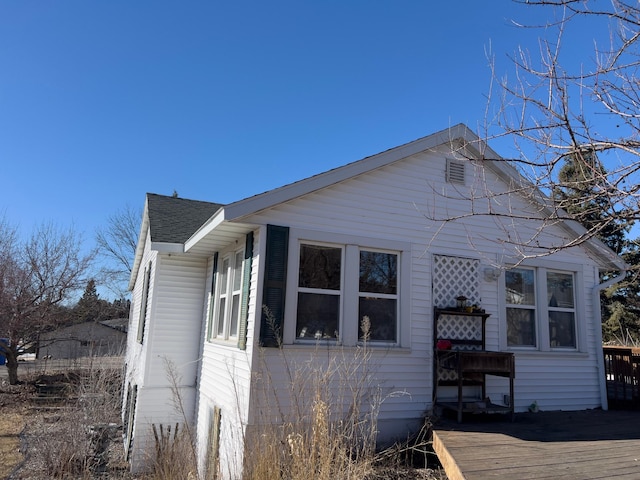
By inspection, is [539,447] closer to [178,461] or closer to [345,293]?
[345,293]

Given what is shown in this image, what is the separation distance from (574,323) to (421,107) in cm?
459

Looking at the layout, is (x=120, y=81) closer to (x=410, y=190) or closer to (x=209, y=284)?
(x=209, y=284)

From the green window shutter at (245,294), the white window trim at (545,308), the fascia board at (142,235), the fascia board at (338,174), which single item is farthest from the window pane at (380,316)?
the fascia board at (142,235)

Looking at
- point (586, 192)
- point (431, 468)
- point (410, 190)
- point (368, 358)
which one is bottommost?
point (431, 468)

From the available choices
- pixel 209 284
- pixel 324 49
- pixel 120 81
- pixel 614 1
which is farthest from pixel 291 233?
pixel 120 81

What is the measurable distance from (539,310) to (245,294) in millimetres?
4836

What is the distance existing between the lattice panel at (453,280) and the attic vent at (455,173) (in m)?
1.28

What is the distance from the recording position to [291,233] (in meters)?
6.25

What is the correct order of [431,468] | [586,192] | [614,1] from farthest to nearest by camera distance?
[431,468]
[586,192]
[614,1]

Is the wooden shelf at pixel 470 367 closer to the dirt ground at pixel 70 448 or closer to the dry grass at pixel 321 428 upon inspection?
the dry grass at pixel 321 428

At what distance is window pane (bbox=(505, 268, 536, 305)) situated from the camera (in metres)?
7.55

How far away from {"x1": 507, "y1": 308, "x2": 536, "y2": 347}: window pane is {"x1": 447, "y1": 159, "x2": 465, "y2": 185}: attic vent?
2.26m

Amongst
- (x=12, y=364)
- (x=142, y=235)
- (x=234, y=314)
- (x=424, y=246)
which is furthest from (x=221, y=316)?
(x=12, y=364)

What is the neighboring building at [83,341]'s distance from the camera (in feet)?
41.7
